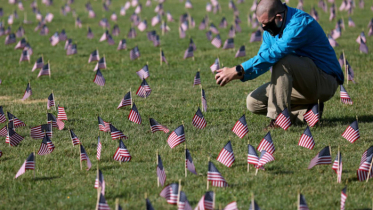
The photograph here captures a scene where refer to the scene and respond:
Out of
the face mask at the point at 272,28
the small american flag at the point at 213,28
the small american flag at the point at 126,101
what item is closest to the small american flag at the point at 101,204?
the face mask at the point at 272,28

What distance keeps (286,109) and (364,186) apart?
1.66 m

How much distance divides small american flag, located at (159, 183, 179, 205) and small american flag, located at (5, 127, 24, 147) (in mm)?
2602

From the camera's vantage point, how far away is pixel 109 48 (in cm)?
1388

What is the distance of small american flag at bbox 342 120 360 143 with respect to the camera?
6059 mm

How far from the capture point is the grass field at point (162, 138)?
4836mm

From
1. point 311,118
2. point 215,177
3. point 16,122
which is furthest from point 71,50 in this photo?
point 215,177

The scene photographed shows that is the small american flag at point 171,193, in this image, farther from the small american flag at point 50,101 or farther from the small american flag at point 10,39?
the small american flag at point 10,39

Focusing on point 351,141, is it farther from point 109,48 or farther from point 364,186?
point 109,48

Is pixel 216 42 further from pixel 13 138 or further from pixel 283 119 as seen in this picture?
pixel 13 138

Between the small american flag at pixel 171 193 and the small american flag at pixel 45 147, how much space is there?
1.96 metres

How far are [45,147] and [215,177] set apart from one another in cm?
211

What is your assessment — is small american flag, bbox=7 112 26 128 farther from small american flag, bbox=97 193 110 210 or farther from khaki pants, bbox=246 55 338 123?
small american flag, bbox=97 193 110 210

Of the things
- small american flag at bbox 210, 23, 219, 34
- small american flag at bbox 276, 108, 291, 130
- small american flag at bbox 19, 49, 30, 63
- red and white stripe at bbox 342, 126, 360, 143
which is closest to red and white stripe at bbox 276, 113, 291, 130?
small american flag at bbox 276, 108, 291, 130

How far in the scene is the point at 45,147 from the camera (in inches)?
234
